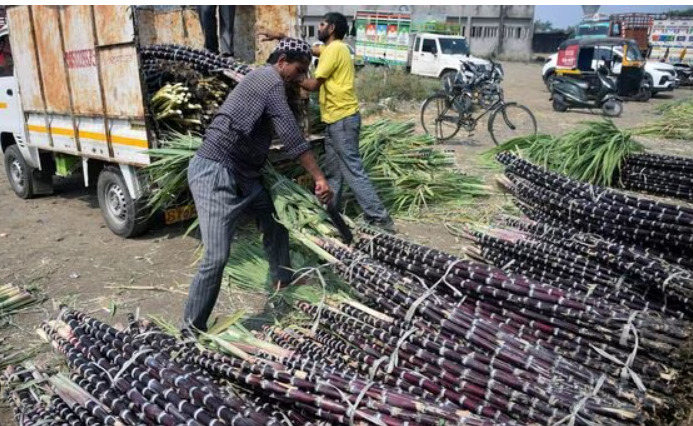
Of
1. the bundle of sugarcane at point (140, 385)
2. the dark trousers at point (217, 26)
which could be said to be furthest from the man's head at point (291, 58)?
the dark trousers at point (217, 26)

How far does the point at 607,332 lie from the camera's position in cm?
256

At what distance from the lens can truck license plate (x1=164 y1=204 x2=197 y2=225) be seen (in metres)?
4.91

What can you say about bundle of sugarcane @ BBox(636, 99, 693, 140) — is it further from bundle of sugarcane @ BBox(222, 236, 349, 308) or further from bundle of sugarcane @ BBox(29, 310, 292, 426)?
bundle of sugarcane @ BBox(29, 310, 292, 426)

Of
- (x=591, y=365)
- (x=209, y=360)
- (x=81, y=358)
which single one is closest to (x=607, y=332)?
(x=591, y=365)

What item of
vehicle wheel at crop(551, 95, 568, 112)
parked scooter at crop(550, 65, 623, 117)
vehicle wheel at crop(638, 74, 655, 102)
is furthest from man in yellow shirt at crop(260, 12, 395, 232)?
vehicle wheel at crop(638, 74, 655, 102)

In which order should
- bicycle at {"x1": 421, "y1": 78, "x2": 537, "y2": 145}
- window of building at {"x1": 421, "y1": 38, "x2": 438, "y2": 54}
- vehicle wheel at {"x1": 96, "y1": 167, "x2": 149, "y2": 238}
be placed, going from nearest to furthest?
vehicle wheel at {"x1": 96, "y1": 167, "x2": 149, "y2": 238} → bicycle at {"x1": 421, "y1": 78, "x2": 537, "y2": 145} → window of building at {"x1": 421, "y1": 38, "x2": 438, "y2": 54}

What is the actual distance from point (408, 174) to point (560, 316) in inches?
131

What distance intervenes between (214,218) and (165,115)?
76.2 inches

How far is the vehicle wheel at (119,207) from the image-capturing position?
16.4ft

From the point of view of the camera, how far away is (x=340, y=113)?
479 centimetres

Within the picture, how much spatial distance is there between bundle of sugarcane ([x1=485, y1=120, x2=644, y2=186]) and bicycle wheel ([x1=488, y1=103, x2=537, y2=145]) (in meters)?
2.68

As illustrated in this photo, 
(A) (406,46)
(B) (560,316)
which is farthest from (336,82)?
(A) (406,46)

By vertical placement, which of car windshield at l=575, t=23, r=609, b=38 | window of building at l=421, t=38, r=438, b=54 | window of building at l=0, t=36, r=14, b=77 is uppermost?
car windshield at l=575, t=23, r=609, b=38

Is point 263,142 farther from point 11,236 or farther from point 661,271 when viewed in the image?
point 11,236
